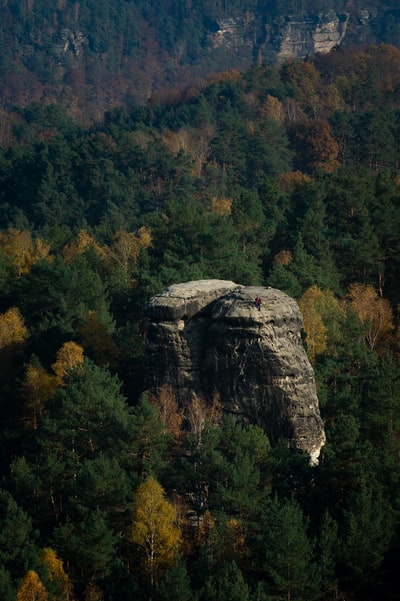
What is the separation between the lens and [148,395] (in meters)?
40.7

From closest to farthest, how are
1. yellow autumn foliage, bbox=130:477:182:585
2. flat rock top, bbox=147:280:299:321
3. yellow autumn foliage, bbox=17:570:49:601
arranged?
1. yellow autumn foliage, bbox=17:570:49:601
2. yellow autumn foliage, bbox=130:477:182:585
3. flat rock top, bbox=147:280:299:321

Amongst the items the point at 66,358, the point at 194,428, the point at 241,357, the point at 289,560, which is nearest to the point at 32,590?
the point at 289,560

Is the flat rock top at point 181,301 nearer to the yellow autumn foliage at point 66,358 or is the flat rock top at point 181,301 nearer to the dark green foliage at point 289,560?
the yellow autumn foliage at point 66,358

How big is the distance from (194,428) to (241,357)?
123 inches

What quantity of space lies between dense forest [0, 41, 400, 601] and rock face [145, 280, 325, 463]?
0.90 metres

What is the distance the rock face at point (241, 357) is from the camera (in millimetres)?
38688

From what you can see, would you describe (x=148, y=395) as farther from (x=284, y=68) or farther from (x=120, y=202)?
(x=284, y=68)

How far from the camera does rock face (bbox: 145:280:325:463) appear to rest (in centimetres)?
3869

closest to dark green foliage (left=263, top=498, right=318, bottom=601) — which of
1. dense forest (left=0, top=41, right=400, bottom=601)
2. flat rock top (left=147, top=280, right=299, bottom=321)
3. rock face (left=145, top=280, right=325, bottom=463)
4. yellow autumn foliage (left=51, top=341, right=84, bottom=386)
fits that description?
dense forest (left=0, top=41, right=400, bottom=601)

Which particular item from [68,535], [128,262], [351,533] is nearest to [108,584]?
[68,535]

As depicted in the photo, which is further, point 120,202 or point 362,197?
point 120,202

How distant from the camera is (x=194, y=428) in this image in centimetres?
3928

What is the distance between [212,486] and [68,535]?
523 cm

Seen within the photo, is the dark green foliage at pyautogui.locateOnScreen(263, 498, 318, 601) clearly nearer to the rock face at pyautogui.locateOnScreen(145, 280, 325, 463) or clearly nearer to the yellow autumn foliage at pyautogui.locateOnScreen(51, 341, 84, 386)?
the rock face at pyautogui.locateOnScreen(145, 280, 325, 463)
